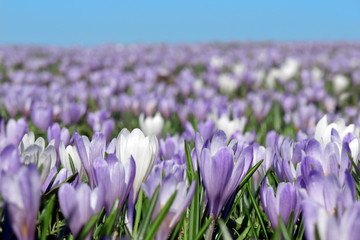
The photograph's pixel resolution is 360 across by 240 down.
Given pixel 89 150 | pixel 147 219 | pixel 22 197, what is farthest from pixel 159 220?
pixel 89 150

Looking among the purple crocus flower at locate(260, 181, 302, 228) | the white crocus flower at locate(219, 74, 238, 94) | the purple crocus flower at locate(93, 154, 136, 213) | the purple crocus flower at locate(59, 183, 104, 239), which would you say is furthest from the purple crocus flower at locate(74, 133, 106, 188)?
the white crocus flower at locate(219, 74, 238, 94)

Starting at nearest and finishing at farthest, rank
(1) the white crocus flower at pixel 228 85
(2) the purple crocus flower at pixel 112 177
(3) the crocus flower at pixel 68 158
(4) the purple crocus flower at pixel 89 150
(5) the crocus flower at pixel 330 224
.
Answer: (5) the crocus flower at pixel 330 224
(2) the purple crocus flower at pixel 112 177
(4) the purple crocus flower at pixel 89 150
(3) the crocus flower at pixel 68 158
(1) the white crocus flower at pixel 228 85

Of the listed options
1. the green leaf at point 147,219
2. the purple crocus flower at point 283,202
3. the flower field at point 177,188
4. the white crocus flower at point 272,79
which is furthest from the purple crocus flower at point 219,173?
the white crocus flower at point 272,79

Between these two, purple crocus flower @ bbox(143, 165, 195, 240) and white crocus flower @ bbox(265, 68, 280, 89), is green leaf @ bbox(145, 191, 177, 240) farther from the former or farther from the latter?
white crocus flower @ bbox(265, 68, 280, 89)

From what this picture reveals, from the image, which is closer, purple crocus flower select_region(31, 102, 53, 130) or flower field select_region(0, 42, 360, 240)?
flower field select_region(0, 42, 360, 240)

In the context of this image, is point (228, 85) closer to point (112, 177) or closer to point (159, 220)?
point (112, 177)

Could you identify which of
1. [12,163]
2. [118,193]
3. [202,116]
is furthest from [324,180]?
[202,116]

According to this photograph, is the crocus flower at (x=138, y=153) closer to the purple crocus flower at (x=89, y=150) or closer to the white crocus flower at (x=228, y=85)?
the purple crocus flower at (x=89, y=150)

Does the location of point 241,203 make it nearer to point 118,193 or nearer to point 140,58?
point 118,193
